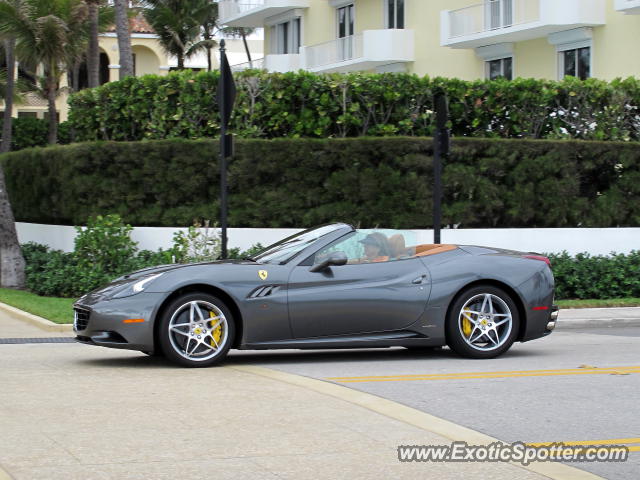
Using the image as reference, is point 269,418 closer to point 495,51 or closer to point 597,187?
point 597,187

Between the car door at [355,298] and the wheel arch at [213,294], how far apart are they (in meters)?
0.52

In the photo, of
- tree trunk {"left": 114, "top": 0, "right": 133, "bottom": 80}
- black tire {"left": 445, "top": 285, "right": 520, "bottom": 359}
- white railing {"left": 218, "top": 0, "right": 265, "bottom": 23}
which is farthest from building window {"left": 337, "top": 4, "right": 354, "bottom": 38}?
black tire {"left": 445, "top": 285, "right": 520, "bottom": 359}

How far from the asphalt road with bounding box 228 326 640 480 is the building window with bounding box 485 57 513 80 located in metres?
17.4

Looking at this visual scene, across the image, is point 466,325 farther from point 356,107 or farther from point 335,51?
point 335,51

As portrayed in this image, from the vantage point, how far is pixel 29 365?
10.1 m

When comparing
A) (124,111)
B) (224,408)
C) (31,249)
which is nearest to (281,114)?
(124,111)

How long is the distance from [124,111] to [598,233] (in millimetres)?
9041

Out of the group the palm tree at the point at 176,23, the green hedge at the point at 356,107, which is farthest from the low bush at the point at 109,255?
the palm tree at the point at 176,23

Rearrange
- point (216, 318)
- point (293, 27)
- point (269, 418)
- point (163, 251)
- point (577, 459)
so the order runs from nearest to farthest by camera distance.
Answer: point (577, 459)
point (269, 418)
point (216, 318)
point (163, 251)
point (293, 27)

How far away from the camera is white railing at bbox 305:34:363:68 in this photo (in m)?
33.3

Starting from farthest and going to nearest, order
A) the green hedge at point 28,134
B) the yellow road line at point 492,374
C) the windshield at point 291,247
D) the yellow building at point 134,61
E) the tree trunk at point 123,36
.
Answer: the yellow building at point 134,61 → the green hedge at point 28,134 → the tree trunk at point 123,36 → the windshield at point 291,247 → the yellow road line at point 492,374

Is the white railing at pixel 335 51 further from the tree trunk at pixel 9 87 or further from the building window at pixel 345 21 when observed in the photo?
the tree trunk at pixel 9 87

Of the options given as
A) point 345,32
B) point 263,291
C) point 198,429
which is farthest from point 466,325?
point 345,32

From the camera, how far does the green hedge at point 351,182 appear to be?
1836 centimetres
